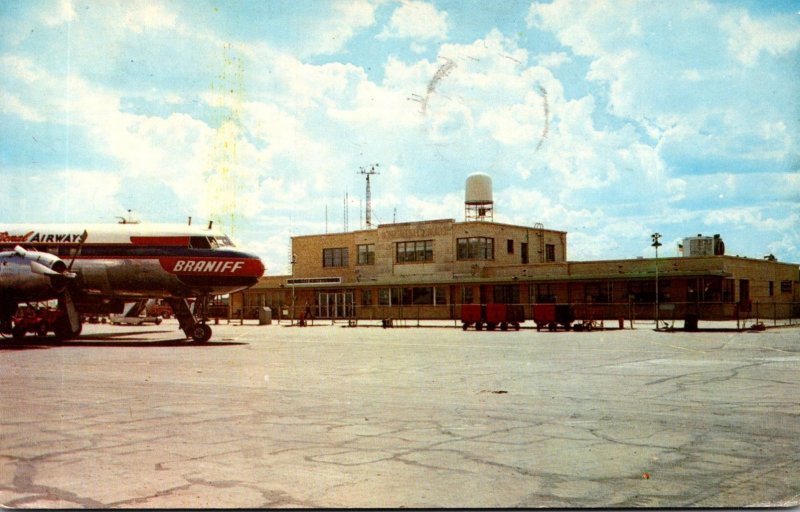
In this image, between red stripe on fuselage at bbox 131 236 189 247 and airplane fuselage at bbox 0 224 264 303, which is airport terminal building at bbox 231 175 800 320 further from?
red stripe on fuselage at bbox 131 236 189 247

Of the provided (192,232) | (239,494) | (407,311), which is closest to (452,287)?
(407,311)

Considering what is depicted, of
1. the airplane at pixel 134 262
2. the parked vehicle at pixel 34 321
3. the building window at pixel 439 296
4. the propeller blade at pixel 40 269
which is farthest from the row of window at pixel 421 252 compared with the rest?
the propeller blade at pixel 40 269

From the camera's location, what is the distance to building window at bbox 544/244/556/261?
74.8m

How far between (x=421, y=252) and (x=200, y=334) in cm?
3983

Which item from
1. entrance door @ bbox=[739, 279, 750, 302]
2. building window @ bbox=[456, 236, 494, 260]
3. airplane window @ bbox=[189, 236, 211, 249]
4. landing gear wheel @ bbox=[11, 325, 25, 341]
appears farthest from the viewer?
building window @ bbox=[456, 236, 494, 260]

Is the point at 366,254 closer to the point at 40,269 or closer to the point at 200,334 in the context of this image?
the point at 200,334

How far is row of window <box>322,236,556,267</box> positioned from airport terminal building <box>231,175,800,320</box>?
0.33ft

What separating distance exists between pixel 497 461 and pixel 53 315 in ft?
92.9

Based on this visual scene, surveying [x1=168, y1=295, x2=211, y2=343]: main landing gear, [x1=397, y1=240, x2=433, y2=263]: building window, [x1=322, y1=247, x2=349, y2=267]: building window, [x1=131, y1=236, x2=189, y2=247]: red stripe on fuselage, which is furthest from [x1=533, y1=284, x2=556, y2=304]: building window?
[x1=131, y1=236, x2=189, y2=247]: red stripe on fuselage

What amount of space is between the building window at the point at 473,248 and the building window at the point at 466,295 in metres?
3.04

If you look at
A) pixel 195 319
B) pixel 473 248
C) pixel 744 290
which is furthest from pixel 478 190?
pixel 195 319

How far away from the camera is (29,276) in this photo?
90.5ft

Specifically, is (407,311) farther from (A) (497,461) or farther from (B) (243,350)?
(A) (497,461)

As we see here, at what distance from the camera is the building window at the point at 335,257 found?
242 ft
